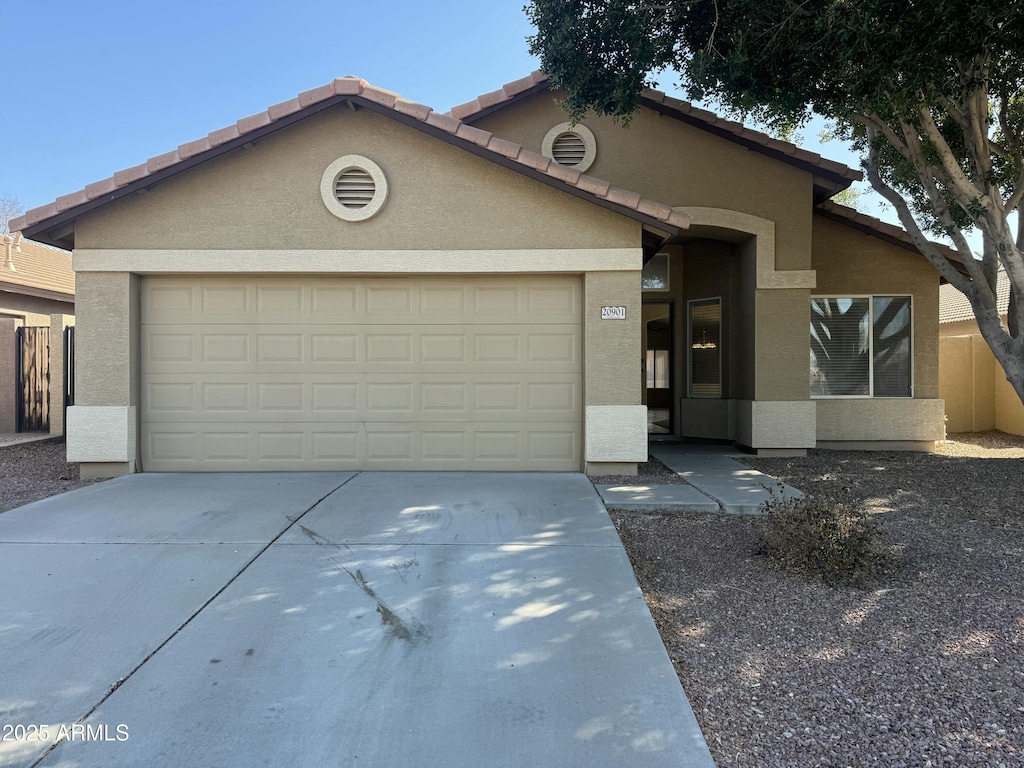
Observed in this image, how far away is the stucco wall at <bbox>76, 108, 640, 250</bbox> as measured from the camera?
7.71 meters

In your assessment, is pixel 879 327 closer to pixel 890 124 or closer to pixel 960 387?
pixel 890 124

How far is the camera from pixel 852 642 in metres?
3.62

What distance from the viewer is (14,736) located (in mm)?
2779

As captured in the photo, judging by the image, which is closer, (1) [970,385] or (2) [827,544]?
(2) [827,544]

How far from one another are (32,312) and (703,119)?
16.3 m

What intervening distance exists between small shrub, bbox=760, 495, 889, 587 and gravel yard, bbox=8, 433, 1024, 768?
12 cm

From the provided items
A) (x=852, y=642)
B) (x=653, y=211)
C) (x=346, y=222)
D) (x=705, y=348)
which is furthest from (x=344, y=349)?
(x=705, y=348)

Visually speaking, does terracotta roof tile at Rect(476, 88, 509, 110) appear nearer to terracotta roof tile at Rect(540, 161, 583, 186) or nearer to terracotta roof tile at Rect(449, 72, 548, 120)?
terracotta roof tile at Rect(449, 72, 548, 120)

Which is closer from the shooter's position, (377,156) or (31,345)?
(377,156)

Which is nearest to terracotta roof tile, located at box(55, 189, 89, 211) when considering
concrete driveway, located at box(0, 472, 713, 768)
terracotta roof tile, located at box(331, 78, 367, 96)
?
terracotta roof tile, located at box(331, 78, 367, 96)

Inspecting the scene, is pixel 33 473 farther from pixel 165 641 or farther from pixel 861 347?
pixel 861 347

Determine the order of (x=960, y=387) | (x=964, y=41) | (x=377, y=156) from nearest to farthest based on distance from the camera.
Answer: (x=964, y=41) → (x=377, y=156) → (x=960, y=387)

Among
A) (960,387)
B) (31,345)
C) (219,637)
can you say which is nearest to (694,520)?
(219,637)

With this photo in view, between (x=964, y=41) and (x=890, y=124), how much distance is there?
8.01 feet
